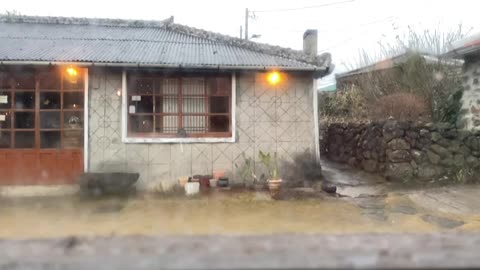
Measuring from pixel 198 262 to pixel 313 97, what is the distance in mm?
8487

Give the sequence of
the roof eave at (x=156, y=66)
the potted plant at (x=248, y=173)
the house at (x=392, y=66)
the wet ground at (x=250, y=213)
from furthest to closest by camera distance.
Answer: the house at (x=392, y=66), the potted plant at (x=248, y=173), the roof eave at (x=156, y=66), the wet ground at (x=250, y=213)

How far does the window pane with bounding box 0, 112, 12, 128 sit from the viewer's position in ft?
30.3

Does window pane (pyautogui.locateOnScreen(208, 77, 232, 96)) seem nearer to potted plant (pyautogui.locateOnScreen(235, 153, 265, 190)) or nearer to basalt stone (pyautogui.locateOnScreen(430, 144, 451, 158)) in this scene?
potted plant (pyautogui.locateOnScreen(235, 153, 265, 190))

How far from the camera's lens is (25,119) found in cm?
931

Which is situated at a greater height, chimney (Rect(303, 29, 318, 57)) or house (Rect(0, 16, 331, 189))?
chimney (Rect(303, 29, 318, 57))

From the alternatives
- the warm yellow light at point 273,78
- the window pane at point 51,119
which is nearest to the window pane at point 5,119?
the window pane at point 51,119

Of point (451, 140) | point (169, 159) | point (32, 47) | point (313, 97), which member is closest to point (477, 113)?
point (451, 140)

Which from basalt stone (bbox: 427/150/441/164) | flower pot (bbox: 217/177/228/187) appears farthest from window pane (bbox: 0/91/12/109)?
basalt stone (bbox: 427/150/441/164)

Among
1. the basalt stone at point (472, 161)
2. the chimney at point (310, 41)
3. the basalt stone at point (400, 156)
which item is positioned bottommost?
the basalt stone at point (472, 161)

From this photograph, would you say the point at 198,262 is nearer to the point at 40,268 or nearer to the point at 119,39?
the point at 40,268

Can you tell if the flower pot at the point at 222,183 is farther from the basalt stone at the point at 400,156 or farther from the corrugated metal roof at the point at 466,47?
the corrugated metal roof at the point at 466,47

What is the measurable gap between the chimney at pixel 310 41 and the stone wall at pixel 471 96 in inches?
149

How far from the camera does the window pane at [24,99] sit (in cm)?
930

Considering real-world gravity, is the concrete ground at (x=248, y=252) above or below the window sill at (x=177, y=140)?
below
